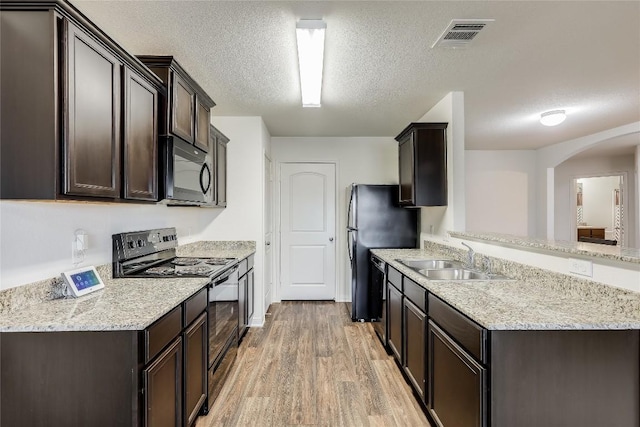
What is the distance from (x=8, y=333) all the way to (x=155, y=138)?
1.20 metres

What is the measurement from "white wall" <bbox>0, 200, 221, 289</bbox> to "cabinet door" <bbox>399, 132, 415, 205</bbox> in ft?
8.05

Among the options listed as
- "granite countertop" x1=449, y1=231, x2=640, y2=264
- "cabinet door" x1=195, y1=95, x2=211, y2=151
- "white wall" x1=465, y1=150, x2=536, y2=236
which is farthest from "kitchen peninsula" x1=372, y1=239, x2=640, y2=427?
"white wall" x1=465, y1=150, x2=536, y2=236

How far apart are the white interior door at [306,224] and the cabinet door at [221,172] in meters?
1.25

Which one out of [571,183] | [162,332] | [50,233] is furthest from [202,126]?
[571,183]

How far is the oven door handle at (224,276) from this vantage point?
2.33 metres

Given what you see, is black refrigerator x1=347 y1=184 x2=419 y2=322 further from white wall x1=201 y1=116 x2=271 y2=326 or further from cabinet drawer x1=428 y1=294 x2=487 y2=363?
cabinet drawer x1=428 y1=294 x2=487 y2=363

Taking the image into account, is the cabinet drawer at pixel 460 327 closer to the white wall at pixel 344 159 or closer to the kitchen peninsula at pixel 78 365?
the kitchen peninsula at pixel 78 365

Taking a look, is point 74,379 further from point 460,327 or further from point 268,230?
point 268,230

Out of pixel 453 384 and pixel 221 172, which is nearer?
pixel 453 384

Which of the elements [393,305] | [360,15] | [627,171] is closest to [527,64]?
[360,15]

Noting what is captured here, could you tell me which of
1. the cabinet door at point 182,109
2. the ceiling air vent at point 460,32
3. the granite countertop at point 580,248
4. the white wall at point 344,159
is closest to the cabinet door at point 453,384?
the granite countertop at point 580,248

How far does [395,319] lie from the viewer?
286cm

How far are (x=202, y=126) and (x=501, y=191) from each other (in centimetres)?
537

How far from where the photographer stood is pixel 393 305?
2.93 metres
